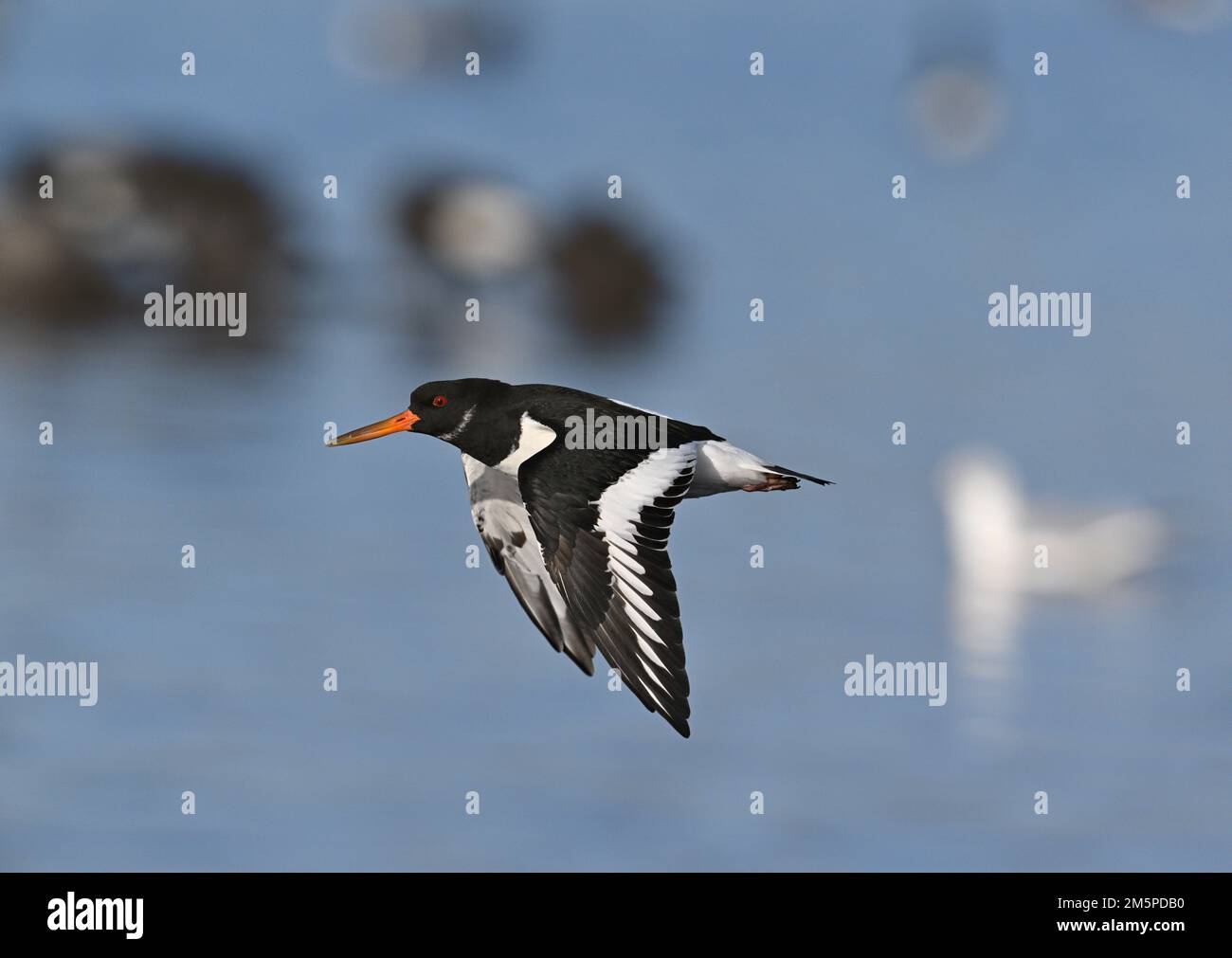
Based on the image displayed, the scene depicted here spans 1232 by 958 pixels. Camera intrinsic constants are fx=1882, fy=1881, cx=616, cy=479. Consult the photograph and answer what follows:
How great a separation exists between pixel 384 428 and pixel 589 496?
5.88 feet

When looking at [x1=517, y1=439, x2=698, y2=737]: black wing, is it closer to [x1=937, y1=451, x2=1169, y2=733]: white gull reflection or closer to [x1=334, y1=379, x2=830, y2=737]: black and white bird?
[x1=334, y1=379, x2=830, y2=737]: black and white bird

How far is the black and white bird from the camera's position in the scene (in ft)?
24.0

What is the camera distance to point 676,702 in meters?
7.16

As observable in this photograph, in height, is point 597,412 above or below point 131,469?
below

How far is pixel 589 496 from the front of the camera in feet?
24.8

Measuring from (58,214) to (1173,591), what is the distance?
22.8 m

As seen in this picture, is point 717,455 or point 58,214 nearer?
point 717,455

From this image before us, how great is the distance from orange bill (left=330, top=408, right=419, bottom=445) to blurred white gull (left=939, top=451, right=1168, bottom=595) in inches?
406

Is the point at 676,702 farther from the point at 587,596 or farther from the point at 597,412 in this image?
the point at 597,412

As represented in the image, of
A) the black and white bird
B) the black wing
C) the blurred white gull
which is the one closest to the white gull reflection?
the blurred white gull

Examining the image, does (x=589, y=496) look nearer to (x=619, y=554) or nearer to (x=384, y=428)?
(x=619, y=554)

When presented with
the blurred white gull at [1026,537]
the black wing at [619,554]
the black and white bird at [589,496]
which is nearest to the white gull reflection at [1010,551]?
the blurred white gull at [1026,537]

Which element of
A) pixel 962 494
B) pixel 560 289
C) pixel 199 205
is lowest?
pixel 962 494

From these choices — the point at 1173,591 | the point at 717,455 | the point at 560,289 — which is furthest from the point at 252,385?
the point at 717,455
